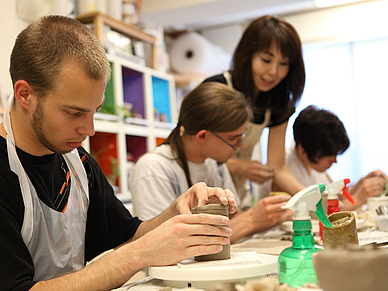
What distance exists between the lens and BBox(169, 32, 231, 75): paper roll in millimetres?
4523

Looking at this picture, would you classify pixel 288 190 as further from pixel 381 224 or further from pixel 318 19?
pixel 318 19

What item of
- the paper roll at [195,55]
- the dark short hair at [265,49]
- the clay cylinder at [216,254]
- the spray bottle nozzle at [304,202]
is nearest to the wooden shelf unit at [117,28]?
the paper roll at [195,55]

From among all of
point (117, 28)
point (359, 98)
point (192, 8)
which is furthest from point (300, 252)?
point (359, 98)

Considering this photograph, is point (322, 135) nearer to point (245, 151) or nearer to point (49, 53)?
point (245, 151)

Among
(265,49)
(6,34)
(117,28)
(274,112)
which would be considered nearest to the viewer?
(265,49)

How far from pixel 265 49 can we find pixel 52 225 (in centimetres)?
142

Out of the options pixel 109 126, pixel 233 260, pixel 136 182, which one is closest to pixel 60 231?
pixel 233 260

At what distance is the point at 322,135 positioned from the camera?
2566 mm

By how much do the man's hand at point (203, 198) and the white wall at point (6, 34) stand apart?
1672 millimetres

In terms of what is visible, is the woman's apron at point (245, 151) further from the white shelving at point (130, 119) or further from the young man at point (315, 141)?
the white shelving at point (130, 119)

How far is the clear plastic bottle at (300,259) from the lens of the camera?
2.33 feet

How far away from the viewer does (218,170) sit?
2.10 m

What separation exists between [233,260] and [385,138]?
14.2ft

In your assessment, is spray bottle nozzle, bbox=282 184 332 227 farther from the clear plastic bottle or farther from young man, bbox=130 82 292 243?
young man, bbox=130 82 292 243
